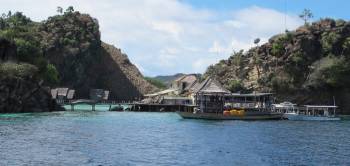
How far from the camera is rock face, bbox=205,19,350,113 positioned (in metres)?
148

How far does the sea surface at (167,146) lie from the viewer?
4509 centimetres

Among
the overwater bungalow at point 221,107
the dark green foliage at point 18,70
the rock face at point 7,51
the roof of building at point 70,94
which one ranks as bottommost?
the overwater bungalow at point 221,107

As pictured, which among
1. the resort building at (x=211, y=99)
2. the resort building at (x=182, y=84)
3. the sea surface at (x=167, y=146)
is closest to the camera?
the sea surface at (x=167, y=146)

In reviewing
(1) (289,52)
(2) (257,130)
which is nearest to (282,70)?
(1) (289,52)

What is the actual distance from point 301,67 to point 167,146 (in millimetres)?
104081

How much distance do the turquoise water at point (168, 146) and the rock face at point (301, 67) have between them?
71.9 meters

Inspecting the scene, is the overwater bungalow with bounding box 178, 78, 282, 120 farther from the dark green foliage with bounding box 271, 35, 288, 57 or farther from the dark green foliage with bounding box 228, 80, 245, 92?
the dark green foliage with bounding box 271, 35, 288, 57

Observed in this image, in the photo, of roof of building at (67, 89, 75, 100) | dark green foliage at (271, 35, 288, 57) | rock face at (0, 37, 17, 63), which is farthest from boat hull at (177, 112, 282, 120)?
roof of building at (67, 89, 75, 100)

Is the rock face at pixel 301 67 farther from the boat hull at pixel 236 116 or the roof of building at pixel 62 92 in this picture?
the roof of building at pixel 62 92

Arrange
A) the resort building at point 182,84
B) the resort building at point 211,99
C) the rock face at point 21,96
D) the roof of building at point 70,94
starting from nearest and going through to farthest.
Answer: the resort building at point 211,99, the rock face at point 21,96, the resort building at point 182,84, the roof of building at point 70,94

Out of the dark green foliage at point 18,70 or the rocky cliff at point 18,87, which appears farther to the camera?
the dark green foliage at point 18,70

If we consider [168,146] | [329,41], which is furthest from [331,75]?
[168,146]

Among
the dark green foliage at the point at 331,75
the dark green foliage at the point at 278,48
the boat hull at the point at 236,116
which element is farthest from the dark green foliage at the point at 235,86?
the boat hull at the point at 236,116

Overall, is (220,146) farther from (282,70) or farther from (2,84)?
(282,70)
